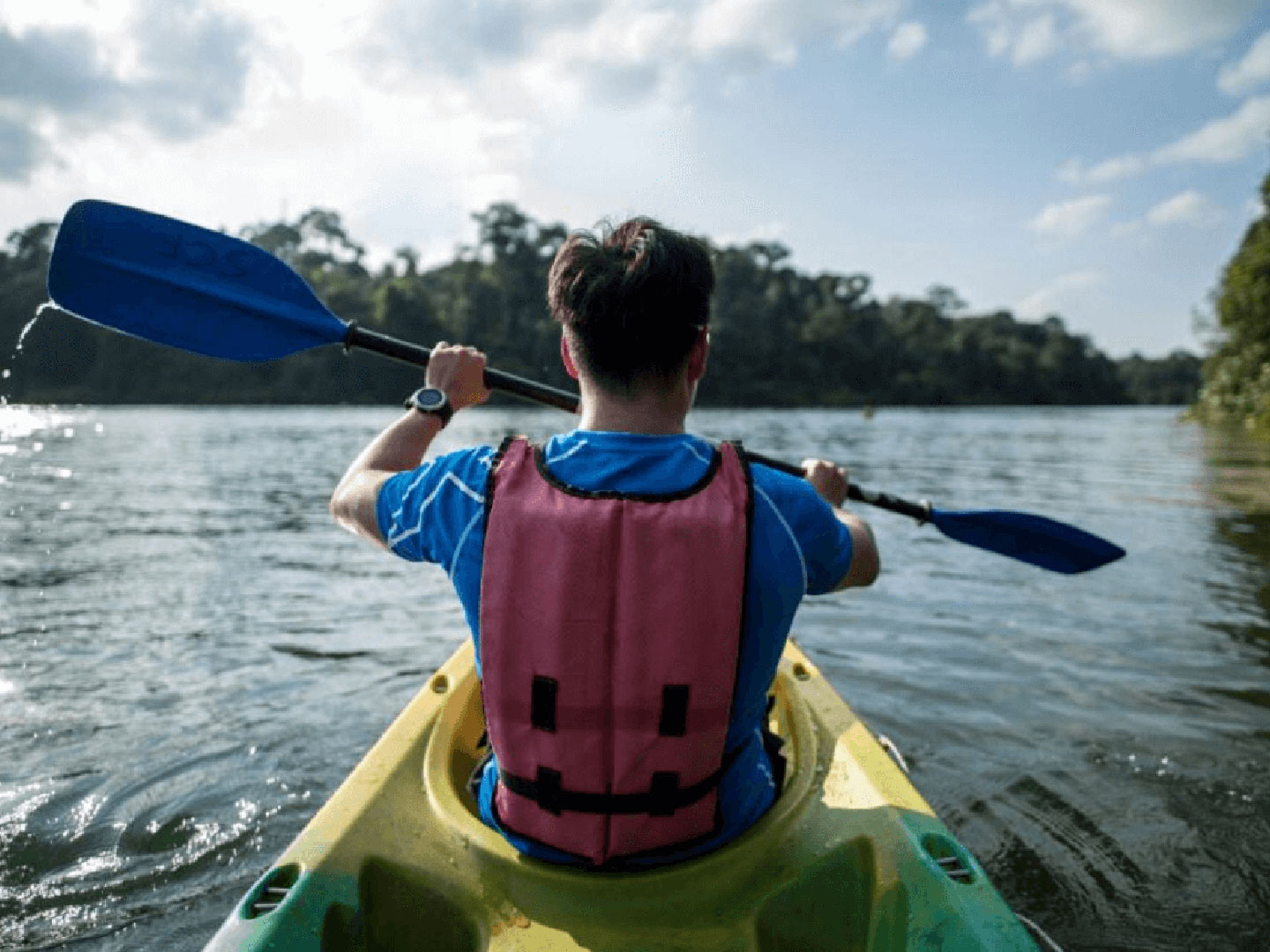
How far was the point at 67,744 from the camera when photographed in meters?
3.99

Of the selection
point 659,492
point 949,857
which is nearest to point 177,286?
point 659,492

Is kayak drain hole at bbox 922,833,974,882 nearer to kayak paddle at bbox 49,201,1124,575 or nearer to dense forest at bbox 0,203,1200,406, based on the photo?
kayak paddle at bbox 49,201,1124,575

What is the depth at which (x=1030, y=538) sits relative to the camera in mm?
3492

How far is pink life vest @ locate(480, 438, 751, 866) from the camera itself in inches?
61.2

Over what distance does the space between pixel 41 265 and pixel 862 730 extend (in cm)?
6211

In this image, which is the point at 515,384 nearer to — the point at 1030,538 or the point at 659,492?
the point at 659,492

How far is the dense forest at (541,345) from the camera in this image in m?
53.9

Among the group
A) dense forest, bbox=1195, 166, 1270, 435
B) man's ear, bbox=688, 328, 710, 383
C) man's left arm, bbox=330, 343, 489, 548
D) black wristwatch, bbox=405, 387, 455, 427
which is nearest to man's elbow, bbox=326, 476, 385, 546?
man's left arm, bbox=330, 343, 489, 548

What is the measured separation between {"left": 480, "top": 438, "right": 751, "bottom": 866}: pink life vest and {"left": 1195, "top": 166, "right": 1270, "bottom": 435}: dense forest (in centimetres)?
2648

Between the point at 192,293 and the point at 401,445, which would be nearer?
the point at 401,445

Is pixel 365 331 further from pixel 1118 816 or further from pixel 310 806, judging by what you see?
pixel 1118 816

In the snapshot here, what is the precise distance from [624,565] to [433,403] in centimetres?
78

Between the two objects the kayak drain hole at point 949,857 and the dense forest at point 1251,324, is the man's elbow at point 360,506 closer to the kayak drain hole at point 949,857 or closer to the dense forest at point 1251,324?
the kayak drain hole at point 949,857

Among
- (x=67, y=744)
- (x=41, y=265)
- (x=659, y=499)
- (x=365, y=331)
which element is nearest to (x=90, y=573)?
(x=67, y=744)
